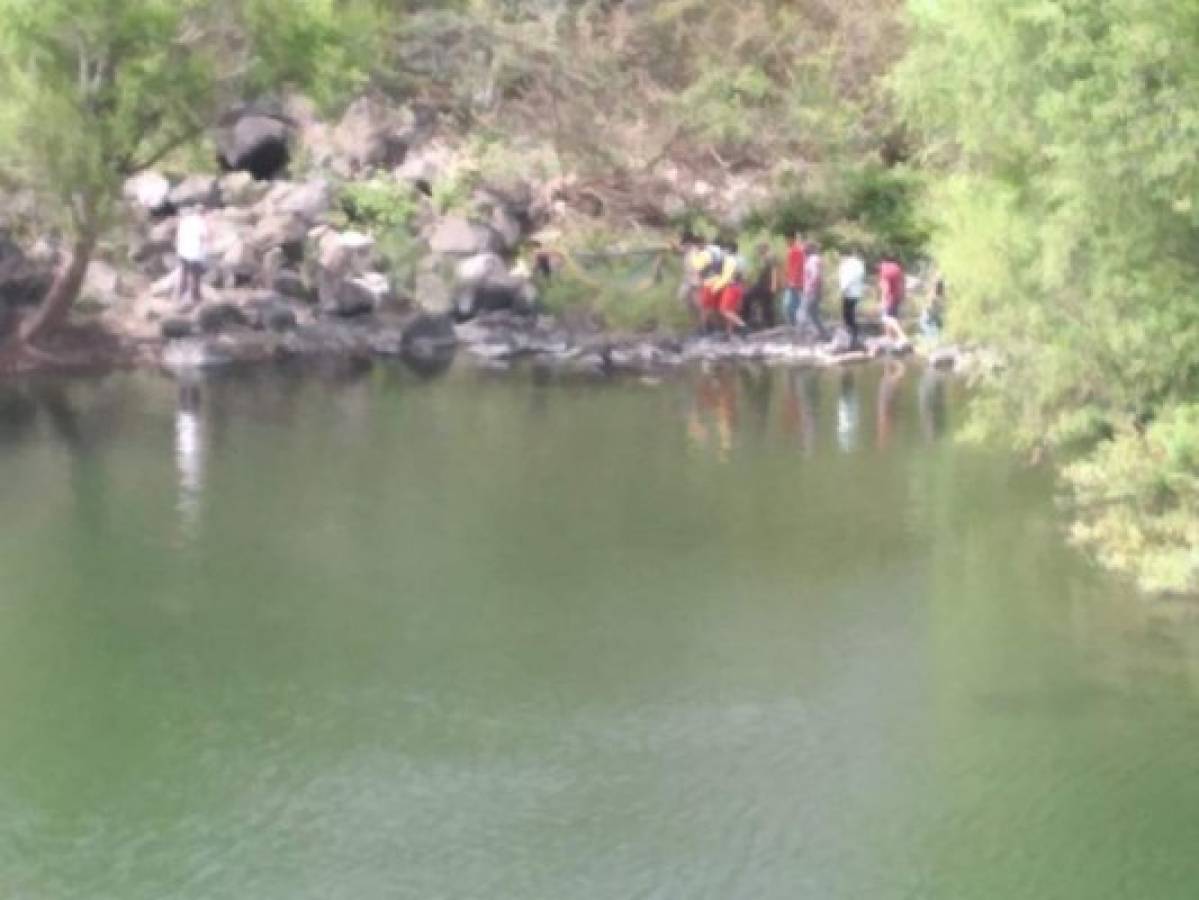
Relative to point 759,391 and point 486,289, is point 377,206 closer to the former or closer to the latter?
point 486,289

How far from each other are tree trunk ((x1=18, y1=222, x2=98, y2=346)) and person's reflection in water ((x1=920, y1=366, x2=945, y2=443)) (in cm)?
1156

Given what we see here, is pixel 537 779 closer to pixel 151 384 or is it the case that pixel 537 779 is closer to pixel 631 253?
pixel 151 384

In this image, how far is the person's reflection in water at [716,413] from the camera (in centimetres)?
2616

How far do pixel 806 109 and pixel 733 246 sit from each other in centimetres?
389

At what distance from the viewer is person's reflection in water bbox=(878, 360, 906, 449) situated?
26.6 meters

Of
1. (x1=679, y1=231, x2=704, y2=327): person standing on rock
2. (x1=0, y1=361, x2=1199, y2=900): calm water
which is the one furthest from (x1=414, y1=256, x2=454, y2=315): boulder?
(x1=0, y1=361, x2=1199, y2=900): calm water

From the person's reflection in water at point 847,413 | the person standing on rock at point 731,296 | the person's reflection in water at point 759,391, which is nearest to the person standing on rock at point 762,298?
the person standing on rock at point 731,296

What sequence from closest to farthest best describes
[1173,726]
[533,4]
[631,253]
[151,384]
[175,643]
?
[1173,726], [175,643], [151,384], [631,253], [533,4]

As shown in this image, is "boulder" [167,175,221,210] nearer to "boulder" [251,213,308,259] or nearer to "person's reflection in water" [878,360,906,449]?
"boulder" [251,213,308,259]

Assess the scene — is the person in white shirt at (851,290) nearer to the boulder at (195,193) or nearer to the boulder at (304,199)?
the boulder at (304,199)

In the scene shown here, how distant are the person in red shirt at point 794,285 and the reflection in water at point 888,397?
2272 millimetres

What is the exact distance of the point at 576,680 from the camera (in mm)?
16328

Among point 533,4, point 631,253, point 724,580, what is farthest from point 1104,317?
point 533,4

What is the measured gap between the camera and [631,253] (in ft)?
121
